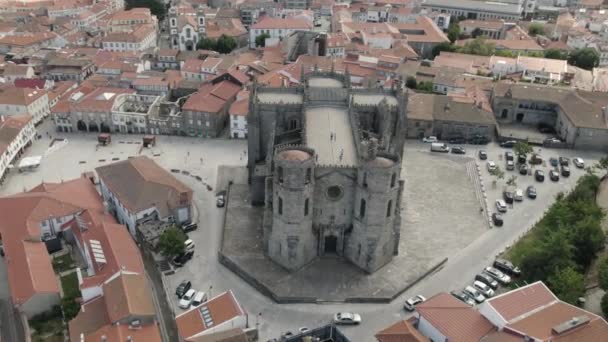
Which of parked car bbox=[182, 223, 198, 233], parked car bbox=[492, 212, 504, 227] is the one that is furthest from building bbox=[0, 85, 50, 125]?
parked car bbox=[492, 212, 504, 227]

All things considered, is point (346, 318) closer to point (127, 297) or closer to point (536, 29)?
point (127, 297)

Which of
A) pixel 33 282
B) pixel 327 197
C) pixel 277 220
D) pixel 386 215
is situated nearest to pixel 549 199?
pixel 386 215

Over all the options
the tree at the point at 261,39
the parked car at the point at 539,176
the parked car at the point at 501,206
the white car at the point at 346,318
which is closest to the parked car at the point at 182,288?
the white car at the point at 346,318

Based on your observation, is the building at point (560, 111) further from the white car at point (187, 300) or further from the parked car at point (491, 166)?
the white car at point (187, 300)

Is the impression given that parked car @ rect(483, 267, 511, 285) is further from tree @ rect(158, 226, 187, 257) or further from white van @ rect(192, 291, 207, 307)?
tree @ rect(158, 226, 187, 257)

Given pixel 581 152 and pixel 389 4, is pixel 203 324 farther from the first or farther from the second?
pixel 389 4

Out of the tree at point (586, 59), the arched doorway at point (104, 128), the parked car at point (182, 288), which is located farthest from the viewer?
the tree at point (586, 59)
